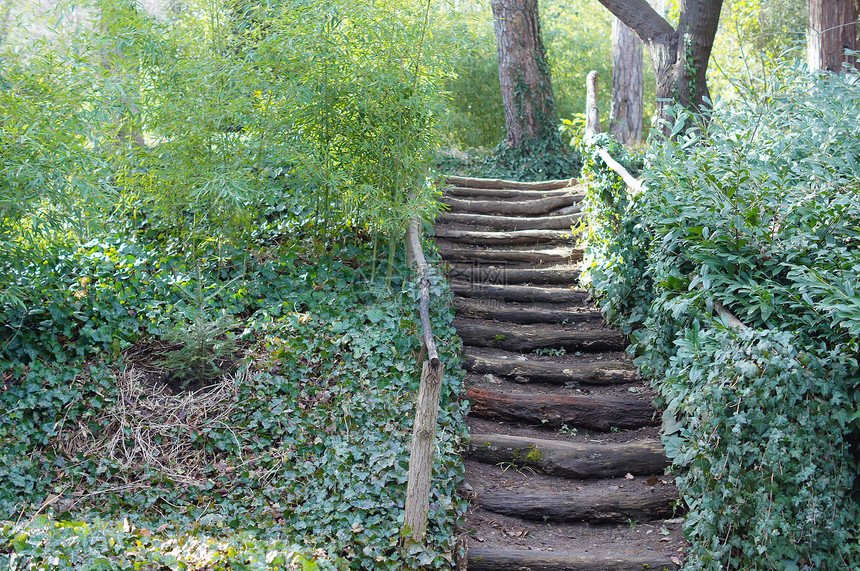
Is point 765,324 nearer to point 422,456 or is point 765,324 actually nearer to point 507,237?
point 422,456

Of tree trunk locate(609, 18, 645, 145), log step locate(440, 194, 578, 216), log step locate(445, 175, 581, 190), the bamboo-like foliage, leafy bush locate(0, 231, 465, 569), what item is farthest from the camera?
tree trunk locate(609, 18, 645, 145)

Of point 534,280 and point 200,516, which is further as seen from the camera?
point 534,280

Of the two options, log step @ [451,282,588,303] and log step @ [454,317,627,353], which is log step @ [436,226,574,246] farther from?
log step @ [454,317,627,353]

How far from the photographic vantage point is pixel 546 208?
678 cm

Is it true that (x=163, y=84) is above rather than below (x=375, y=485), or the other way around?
above

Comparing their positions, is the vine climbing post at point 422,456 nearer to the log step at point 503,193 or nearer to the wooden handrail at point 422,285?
the wooden handrail at point 422,285

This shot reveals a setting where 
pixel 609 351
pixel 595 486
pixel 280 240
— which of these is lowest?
pixel 595 486

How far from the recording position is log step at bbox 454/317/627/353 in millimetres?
4906

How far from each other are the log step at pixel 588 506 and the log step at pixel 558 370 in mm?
1025

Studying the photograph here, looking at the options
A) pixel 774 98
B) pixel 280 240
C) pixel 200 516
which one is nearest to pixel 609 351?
pixel 774 98

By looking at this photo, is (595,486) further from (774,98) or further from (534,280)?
(774,98)

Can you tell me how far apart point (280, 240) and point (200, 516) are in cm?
256

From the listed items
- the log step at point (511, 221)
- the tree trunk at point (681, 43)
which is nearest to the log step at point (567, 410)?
the log step at point (511, 221)

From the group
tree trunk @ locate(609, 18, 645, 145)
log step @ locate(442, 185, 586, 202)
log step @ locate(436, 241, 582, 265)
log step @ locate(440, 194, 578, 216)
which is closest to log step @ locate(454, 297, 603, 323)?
log step @ locate(436, 241, 582, 265)
